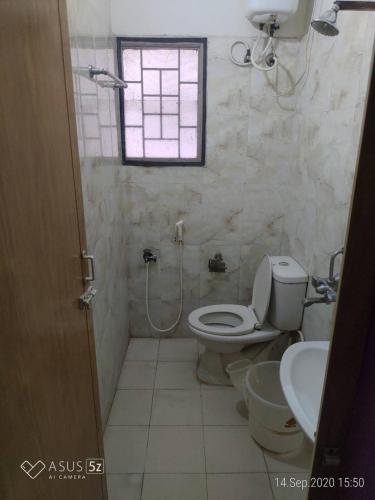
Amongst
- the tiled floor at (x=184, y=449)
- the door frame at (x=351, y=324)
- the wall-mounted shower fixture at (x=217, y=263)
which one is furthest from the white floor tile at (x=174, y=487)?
the wall-mounted shower fixture at (x=217, y=263)

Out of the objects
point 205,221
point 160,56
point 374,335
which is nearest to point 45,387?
point 374,335

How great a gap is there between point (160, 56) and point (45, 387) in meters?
2.16

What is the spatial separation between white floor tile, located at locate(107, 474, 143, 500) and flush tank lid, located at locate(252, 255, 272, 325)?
1.14 metres

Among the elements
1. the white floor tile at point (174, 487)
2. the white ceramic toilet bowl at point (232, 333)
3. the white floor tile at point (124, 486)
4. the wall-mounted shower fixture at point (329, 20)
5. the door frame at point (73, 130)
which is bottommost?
the white floor tile at point (124, 486)

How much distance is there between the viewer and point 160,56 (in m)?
2.27

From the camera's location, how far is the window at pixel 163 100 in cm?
224

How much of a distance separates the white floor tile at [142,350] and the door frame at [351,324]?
1860 mm

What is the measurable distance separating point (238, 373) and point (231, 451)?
486mm

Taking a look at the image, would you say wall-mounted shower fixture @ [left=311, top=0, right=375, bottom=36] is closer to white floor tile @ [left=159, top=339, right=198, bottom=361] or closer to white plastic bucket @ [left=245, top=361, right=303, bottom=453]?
white plastic bucket @ [left=245, top=361, right=303, bottom=453]

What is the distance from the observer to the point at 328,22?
116 cm

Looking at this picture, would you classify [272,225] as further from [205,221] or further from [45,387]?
[45,387]

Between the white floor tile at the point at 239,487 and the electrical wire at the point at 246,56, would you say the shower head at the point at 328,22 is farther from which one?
the white floor tile at the point at 239,487

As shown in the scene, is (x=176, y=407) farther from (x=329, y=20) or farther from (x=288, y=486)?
(x=329, y=20)

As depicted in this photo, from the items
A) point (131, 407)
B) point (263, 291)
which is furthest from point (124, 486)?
point (263, 291)
